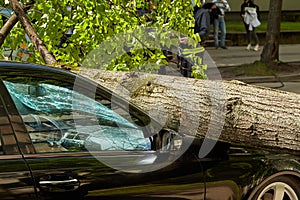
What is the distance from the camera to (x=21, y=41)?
7.93 m

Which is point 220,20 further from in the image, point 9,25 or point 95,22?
point 95,22

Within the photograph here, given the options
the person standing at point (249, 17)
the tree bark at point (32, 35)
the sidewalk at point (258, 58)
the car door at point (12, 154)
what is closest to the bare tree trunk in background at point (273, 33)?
the sidewalk at point (258, 58)

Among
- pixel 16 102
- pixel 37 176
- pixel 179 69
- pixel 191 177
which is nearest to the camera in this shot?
pixel 37 176

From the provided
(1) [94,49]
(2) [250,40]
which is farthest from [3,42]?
(2) [250,40]

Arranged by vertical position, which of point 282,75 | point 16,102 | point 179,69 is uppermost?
point 16,102

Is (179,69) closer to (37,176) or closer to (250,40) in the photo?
(37,176)

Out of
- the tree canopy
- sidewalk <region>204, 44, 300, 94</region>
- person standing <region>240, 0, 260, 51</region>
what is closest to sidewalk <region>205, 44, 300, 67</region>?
sidewalk <region>204, 44, 300, 94</region>

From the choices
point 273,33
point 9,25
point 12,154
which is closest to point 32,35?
point 9,25

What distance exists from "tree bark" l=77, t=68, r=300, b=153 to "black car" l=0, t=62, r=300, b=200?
1406 mm

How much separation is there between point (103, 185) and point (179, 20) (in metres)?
4.04

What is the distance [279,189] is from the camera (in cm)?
441

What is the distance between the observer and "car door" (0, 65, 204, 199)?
11.3ft

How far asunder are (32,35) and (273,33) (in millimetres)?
9509

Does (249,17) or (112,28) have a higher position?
(112,28)
